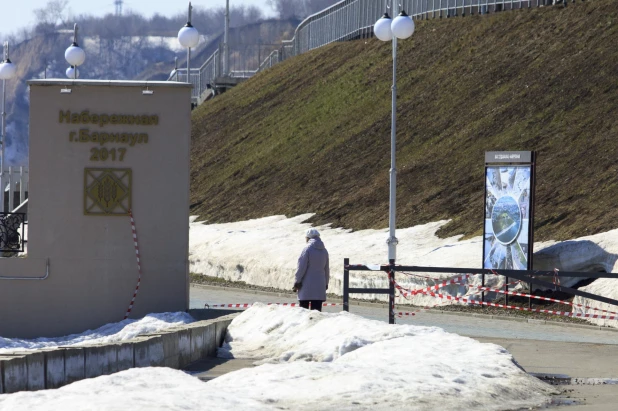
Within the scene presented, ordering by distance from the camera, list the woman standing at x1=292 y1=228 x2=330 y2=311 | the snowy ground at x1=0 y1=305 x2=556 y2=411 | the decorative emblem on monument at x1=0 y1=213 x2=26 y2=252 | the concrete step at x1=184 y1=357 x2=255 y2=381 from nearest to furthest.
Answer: the snowy ground at x1=0 y1=305 x2=556 y2=411
the concrete step at x1=184 y1=357 x2=255 y2=381
the woman standing at x1=292 y1=228 x2=330 y2=311
the decorative emblem on monument at x1=0 y1=213 x2=26 y2=252

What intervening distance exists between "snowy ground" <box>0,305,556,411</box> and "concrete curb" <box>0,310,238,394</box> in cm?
114

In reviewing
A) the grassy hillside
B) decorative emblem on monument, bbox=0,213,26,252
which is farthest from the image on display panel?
decorative emblem on monument, bbox=0,213,26,252

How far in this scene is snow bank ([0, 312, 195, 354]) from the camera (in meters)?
19.8

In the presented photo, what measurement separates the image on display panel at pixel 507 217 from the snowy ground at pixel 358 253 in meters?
0.56

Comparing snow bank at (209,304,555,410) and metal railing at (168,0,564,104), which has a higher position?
metal railing at (168,0,564,104)

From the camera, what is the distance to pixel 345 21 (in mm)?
64062

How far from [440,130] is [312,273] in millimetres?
23762

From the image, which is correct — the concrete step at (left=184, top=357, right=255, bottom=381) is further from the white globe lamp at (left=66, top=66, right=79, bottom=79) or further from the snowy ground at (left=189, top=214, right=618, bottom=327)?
the white globe lamp at (left=66, top=66, right=79, bottom=79)

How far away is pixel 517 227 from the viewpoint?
24375mm

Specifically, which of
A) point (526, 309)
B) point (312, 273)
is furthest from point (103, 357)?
point (526, 309)

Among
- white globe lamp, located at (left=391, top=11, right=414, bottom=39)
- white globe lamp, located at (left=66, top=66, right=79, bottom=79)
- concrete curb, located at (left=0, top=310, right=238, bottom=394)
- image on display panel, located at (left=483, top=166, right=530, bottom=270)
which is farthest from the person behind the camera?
white globe lamp, located at (left=66, top=66, right=79, bottom=79)

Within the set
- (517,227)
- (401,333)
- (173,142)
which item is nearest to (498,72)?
(517,227)

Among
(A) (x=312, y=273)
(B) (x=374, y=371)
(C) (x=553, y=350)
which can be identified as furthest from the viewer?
(A) (x=312, y=273)

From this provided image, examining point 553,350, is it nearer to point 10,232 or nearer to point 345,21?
point 10,232
